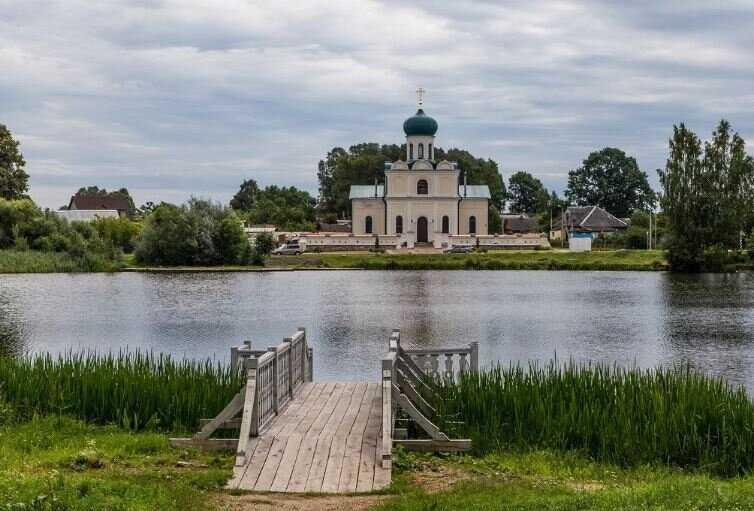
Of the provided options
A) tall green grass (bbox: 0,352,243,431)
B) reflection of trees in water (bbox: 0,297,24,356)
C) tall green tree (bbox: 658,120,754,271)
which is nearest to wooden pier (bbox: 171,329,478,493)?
tall green grass (bbox: 0,352,243,431)

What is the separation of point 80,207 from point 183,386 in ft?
374

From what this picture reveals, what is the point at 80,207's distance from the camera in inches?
4774

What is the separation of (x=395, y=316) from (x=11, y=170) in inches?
1935

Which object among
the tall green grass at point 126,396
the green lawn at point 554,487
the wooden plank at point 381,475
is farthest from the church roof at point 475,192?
the wooden plank at point 381,475

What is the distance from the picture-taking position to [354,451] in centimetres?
1022

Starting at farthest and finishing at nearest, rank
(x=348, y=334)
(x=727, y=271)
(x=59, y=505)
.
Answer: (x=727, y=271) → (x=348, y=334) → (x=59, y=505)

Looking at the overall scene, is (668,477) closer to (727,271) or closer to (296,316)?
(296,316)

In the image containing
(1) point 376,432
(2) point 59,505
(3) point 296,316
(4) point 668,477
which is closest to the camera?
(2) point 59,505

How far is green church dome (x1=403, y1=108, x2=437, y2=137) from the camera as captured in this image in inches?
3327

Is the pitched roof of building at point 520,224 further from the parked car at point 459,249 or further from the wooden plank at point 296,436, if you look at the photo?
the wooden plank at point 296,436

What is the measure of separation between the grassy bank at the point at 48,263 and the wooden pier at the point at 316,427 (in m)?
48.8

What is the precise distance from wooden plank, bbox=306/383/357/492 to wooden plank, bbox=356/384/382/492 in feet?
1.15

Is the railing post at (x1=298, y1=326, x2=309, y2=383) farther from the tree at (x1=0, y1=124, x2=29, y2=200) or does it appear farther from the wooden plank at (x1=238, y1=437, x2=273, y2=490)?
the tree at (x1=0, y1=124, x2=29, y2=200)

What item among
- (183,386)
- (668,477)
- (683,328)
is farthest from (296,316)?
Result: (668,477)
